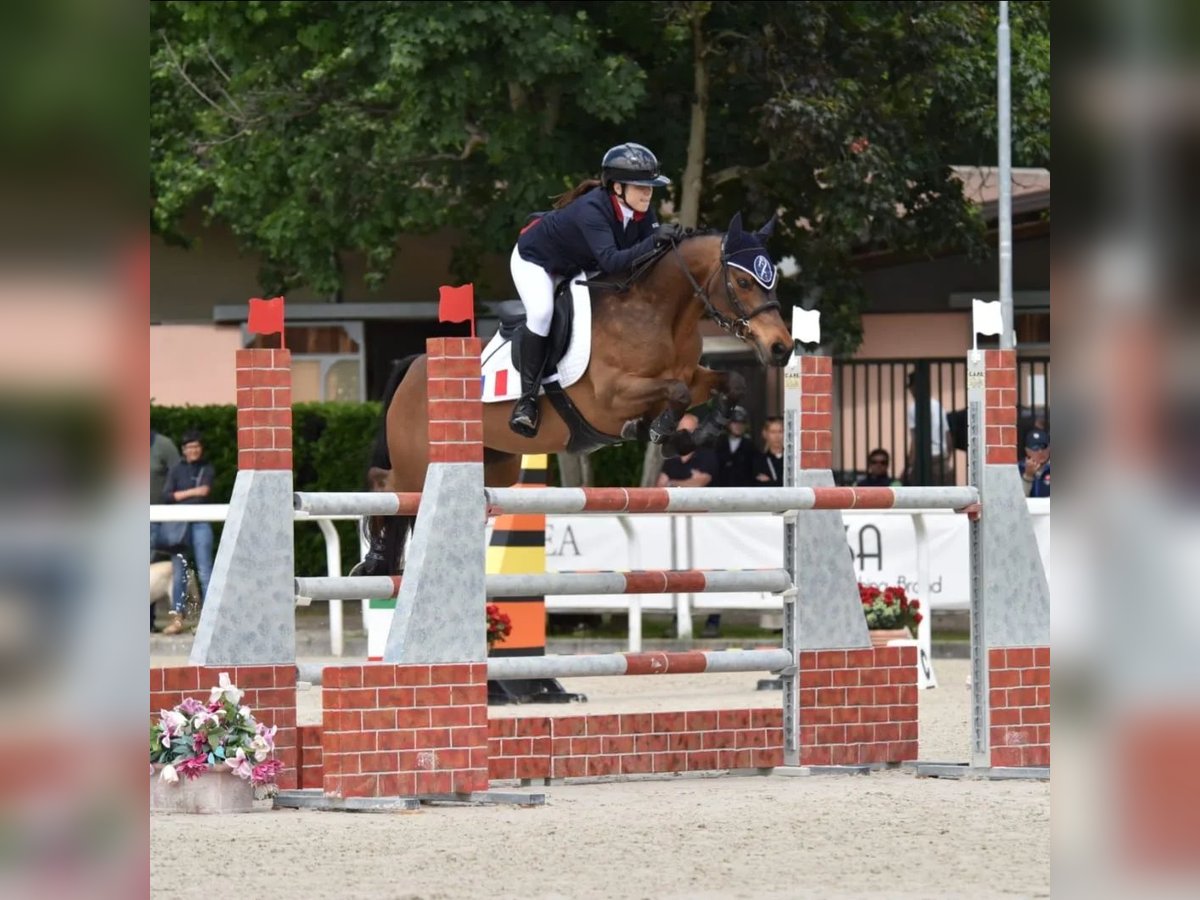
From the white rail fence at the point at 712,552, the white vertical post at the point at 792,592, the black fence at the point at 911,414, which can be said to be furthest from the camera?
the black fence at the point at 911,414

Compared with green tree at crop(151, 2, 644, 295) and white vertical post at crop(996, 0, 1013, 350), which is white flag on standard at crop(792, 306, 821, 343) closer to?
green tree at crop(151, 2, 644, 295)

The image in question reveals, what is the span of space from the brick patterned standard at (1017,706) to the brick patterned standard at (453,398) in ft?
6.41

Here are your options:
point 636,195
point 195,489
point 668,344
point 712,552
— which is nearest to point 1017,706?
point 668,344

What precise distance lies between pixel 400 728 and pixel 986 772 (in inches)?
79.7

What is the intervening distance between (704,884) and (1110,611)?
285 cm

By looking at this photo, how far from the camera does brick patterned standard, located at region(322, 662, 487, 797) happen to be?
5285 mm

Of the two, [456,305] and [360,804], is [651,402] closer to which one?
[456,305]

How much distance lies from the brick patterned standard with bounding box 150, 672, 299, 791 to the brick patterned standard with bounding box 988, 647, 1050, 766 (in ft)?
7.50

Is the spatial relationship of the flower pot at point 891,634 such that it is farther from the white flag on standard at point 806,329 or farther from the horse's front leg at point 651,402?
the white flag on standard at point 806,329

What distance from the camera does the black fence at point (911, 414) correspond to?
14773mm

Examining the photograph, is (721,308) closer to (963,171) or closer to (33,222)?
(33,222)

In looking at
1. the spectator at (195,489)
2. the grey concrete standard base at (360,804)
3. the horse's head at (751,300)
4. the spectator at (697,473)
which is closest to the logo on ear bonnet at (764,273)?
the horse's head at (751,300)

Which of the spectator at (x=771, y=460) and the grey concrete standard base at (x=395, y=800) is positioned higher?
the spectator at (x=771, y=460)

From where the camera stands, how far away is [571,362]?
701 cm
